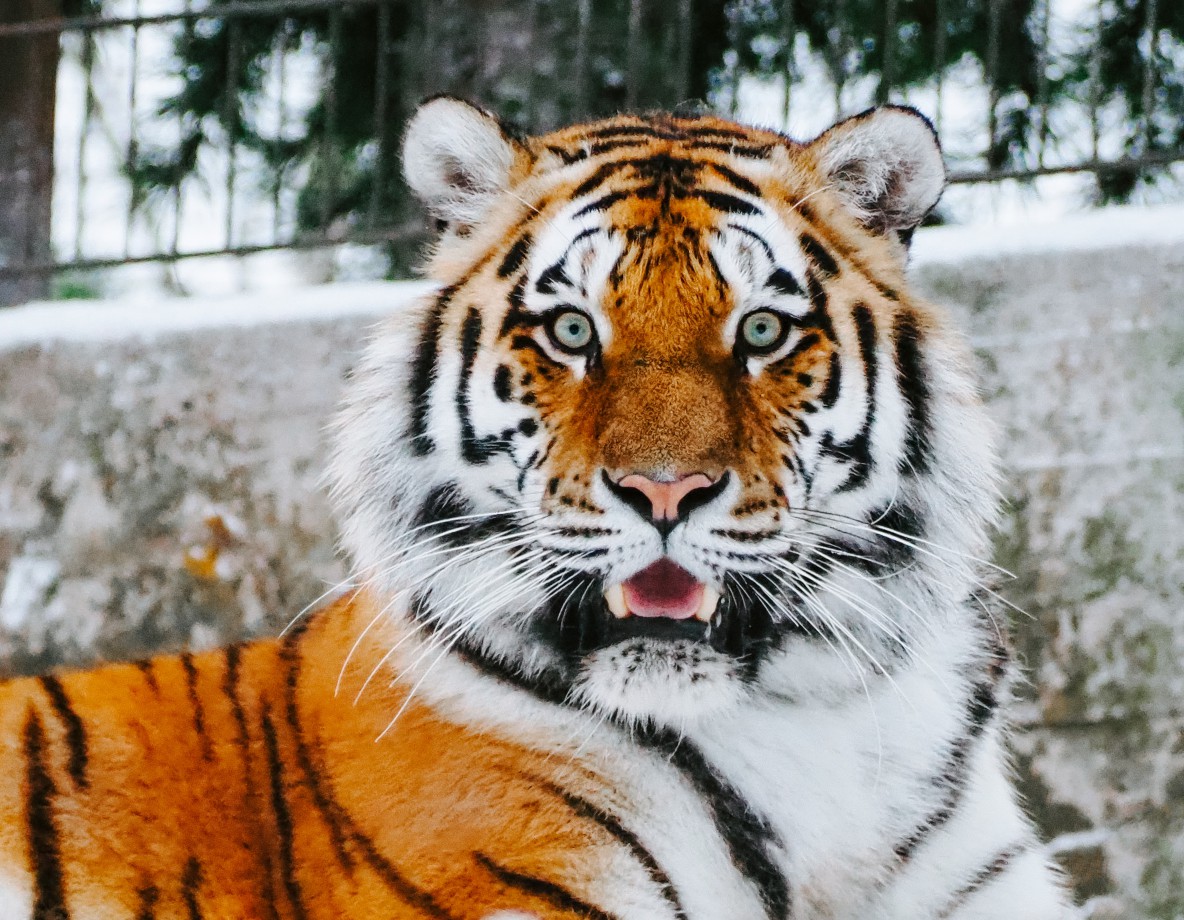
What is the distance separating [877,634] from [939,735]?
145 millimetres

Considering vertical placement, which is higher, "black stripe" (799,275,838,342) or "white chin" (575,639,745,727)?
"black stripe" (799,275,838,342)

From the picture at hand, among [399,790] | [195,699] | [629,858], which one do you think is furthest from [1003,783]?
[195,699]

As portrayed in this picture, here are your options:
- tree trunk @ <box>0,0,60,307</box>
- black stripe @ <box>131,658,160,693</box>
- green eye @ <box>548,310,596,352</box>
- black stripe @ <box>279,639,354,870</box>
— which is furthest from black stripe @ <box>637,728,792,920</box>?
tree trunk @ <box>0,0,60,307</box>

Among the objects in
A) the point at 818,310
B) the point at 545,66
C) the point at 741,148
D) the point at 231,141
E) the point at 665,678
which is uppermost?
the point at 545,66

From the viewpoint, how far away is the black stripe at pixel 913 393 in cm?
168

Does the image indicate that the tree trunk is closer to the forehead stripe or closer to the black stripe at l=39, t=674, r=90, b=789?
the black stripe at l=39, t=674, r=90, b=789

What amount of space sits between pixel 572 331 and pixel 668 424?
24 cm

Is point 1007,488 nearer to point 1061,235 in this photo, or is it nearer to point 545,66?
point 1061,235

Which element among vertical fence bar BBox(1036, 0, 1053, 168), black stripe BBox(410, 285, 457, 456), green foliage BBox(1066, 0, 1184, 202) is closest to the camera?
black stripe BBox(410, 285, 457, 456)

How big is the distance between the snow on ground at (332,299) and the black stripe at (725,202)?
102 cm

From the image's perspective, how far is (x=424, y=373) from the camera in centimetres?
175

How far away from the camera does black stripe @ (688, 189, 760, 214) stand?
1686 millimetres

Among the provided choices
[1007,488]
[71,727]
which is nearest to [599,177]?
[71,727]

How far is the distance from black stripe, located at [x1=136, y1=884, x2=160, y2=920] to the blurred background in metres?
0.84
